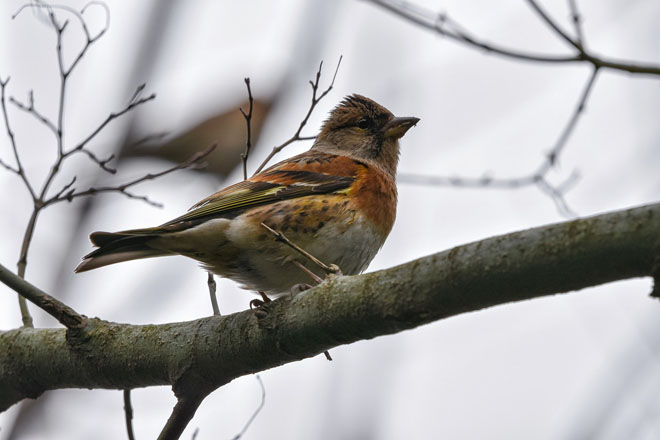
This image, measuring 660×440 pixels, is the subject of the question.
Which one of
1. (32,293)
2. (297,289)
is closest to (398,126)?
(297,289)

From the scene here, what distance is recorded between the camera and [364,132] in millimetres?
8336

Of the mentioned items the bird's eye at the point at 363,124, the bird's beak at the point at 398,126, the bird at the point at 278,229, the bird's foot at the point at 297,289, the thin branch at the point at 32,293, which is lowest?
the thin branch at the point at 32,293

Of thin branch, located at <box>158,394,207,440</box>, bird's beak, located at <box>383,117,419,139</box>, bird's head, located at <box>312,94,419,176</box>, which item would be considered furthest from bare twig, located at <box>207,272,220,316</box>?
bird's beak, located at <box>383,117,419,139</box>

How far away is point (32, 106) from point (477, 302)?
5.17 m

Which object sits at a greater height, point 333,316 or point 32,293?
point 32,293

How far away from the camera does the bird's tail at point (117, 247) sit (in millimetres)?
5633

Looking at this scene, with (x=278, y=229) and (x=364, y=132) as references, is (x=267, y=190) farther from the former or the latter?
(x=364, y=132)

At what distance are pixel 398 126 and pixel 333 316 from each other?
4343 millimetres

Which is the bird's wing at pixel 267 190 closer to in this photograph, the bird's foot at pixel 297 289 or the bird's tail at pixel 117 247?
the bird's tail at pixel 117 247

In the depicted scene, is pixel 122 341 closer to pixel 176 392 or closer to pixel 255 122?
→ pixel 176 392

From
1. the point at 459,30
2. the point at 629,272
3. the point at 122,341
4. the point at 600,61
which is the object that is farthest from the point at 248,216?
the point at 629,272

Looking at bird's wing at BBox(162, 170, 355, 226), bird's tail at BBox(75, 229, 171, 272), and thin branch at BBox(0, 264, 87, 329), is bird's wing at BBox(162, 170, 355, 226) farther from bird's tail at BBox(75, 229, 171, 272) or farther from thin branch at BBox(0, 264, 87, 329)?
thin branch at BBox(0, 264, 87, 329)

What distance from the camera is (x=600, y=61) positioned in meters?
4.73

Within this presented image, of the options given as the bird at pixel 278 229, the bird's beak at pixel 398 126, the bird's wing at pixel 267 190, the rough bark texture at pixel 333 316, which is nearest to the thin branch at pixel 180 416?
the rough bark texture at pixel 333 316
